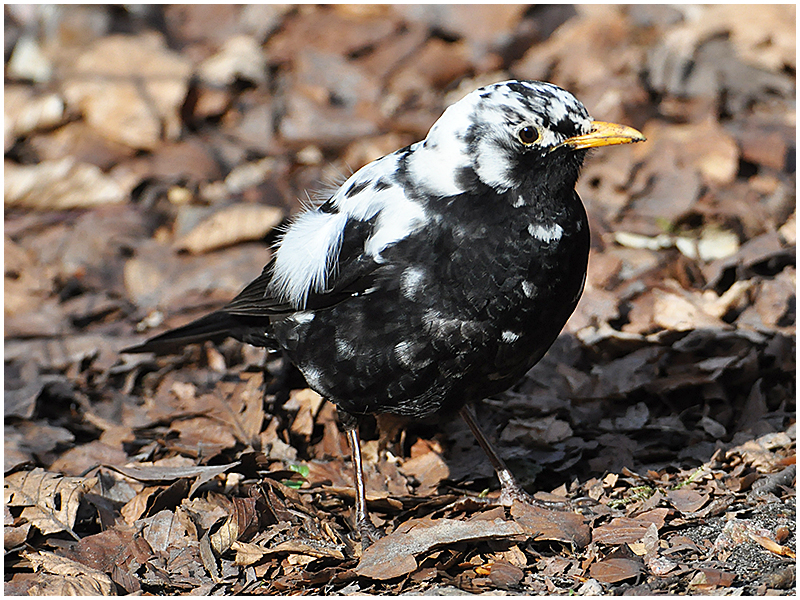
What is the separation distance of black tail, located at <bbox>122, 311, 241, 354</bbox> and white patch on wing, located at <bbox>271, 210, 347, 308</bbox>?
58 cm

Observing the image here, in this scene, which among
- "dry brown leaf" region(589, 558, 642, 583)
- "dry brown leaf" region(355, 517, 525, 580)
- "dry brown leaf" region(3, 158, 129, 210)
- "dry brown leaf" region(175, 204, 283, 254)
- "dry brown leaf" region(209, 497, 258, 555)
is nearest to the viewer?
"dry brown leaf" region(589, 558, 642, 583)

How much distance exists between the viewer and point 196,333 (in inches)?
193

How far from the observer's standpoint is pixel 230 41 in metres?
8.80

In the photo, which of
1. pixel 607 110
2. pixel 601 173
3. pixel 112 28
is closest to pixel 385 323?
pixel 601 173

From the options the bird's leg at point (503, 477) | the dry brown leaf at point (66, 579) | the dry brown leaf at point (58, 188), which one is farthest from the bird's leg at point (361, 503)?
the dry brown leaf at point (58, 188)

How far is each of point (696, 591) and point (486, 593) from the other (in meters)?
0.76

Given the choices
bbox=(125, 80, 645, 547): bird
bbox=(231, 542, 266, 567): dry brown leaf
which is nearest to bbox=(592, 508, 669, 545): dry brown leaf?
bbox=(125, 80, 645, 547): bird

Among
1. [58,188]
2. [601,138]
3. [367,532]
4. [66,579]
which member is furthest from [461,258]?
[58,188]

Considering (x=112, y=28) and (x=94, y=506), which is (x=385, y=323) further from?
(x=112, y=28)

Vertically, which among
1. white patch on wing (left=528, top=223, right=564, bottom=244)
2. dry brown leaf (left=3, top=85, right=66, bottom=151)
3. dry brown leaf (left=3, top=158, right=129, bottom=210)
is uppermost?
white patch on wing (left=528, top=223, right=564, bottom=244)

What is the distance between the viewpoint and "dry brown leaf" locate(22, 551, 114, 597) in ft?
11.6

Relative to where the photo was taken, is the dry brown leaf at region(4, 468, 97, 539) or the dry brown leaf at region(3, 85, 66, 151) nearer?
the dry brown leaf at region(4, 468, 97, 539)

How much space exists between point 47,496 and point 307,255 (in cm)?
159

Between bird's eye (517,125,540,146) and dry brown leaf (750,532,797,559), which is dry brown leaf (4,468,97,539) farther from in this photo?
dry brown leaf (750,532,797,559)
